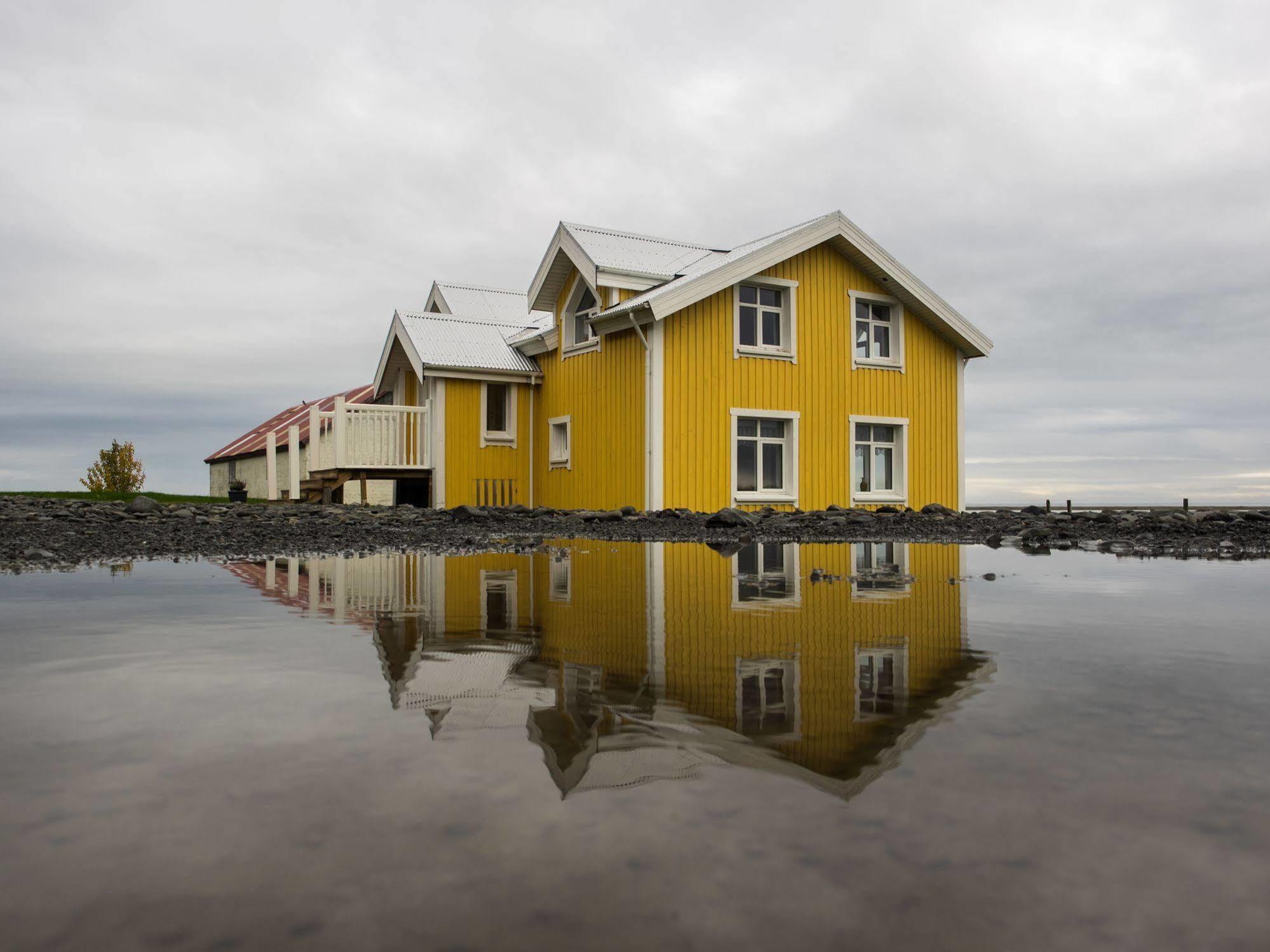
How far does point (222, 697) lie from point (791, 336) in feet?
56.0

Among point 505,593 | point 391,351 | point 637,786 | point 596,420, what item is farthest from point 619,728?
point 391,351

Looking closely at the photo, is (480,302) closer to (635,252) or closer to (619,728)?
(635,252)

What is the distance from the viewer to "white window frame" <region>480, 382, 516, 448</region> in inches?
840

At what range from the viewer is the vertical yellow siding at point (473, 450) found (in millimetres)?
21031

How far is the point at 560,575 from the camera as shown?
20.2 feet

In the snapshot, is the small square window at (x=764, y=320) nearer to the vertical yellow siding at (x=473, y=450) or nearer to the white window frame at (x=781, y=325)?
the white window frame at (x=781, y=325)

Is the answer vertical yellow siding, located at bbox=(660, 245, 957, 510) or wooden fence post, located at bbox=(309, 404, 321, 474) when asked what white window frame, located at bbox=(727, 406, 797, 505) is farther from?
wooden fence post, located at bbox=(309, 404, 321, 474)

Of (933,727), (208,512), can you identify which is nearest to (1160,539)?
(933,727)

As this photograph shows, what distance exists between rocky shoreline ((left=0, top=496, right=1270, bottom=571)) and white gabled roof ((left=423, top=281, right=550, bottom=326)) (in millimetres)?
8869

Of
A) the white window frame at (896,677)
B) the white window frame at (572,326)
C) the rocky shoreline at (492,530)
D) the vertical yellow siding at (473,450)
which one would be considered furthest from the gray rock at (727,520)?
the white window frame at (896,677)

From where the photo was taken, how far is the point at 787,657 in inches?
118

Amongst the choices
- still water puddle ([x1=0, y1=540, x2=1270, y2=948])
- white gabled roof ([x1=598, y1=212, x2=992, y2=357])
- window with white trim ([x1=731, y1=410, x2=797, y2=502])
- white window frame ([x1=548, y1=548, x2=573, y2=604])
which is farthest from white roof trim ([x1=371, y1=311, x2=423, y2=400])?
still water puddle ([x1=0, y1=540, x2=1270, y2=948])

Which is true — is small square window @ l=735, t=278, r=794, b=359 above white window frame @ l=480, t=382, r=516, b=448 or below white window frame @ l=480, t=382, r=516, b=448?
above

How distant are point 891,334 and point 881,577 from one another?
50.1ft
